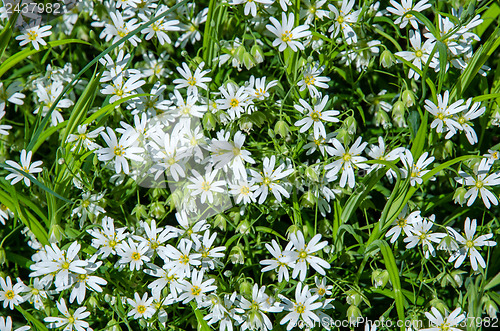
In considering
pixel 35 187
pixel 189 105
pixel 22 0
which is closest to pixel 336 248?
pixel 189 105

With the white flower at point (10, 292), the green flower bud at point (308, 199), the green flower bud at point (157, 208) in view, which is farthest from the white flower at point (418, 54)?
the white flower at point (10, 292)

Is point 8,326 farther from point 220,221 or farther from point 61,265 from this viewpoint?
point 220,221

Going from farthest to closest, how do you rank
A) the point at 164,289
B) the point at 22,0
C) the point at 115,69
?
the point at 22,0, the point at 115,69, the point at 164,289

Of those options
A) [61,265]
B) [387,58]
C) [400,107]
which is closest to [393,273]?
[400,107]

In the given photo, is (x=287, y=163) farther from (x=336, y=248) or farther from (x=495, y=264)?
(x=495, y=264)

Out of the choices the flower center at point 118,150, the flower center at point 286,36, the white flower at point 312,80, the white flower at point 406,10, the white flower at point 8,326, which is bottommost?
the white flower at point 8,326

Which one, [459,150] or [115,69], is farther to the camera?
[459,150]

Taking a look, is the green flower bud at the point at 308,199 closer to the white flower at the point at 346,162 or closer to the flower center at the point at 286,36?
the white flower at the point at 346,162
